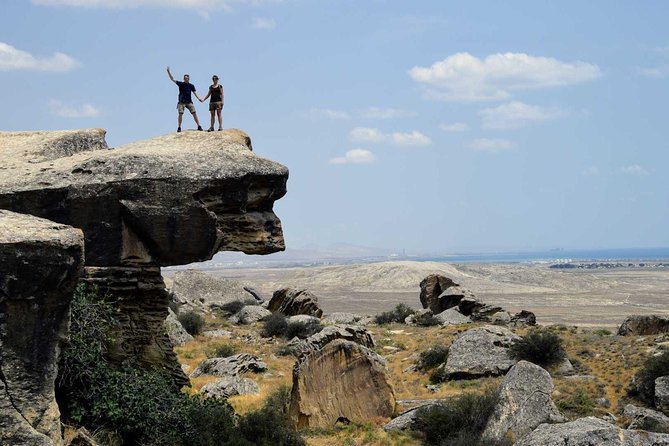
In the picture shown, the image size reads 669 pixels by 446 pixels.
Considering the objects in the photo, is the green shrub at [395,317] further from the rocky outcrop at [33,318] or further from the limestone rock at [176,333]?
the rocky outcrop at [33,318]

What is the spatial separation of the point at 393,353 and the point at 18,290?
2438cm

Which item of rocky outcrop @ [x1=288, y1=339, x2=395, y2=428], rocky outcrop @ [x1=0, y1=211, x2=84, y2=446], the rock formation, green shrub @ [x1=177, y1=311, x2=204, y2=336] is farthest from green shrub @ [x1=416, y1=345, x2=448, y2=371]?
rocky outcrop @ [x1=0, y1=211, x2=84, y2=446]

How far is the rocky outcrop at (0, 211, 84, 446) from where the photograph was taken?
11.2 m

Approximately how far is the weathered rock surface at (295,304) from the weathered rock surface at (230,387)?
20103 millimetres

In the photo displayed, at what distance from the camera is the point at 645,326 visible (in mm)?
34438

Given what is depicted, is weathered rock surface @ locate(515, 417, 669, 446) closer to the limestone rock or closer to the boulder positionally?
the boulder

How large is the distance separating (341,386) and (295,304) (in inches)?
979

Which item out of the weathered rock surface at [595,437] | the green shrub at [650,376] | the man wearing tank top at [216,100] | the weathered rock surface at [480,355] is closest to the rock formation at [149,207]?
the man wearing tank top at [216,100]

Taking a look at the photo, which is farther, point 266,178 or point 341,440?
point 341,440

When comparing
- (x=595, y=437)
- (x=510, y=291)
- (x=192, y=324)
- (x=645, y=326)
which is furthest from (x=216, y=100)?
(x=510, y=291)

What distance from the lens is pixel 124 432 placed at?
48.4ft

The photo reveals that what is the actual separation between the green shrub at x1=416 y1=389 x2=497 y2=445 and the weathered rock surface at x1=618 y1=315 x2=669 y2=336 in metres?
16.0

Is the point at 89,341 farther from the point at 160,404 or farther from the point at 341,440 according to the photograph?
the point at 341,440

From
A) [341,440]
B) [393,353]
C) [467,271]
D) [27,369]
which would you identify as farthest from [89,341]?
[467,271]
